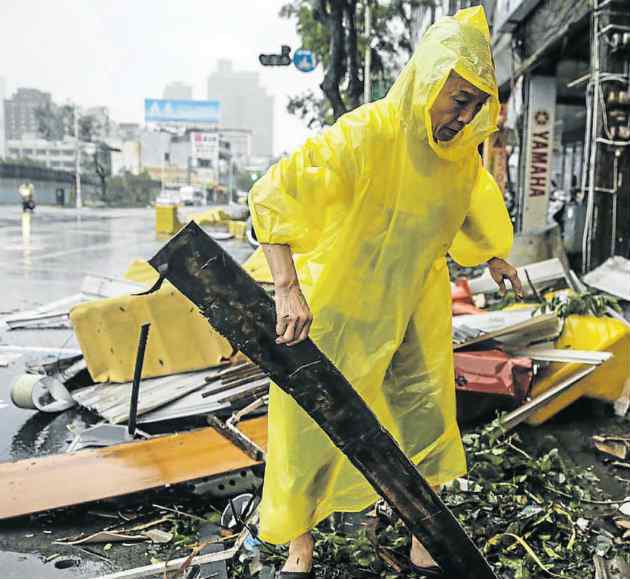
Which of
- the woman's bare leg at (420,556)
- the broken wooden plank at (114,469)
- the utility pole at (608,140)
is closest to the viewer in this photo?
the woman's bare leg at (420,556)

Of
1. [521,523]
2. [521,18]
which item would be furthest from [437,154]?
[521,18]

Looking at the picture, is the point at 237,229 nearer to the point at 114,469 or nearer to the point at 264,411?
the point at 264,411

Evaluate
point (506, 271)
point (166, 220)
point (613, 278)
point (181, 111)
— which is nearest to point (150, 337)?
point (506, 271)

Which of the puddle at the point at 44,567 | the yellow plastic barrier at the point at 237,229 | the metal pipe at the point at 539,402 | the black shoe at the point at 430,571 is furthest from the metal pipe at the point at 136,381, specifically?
the yellow plastic barrier at the point at 237,229

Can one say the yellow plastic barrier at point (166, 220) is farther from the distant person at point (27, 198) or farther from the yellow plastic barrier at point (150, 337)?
the yellow plastic barrier at point (150, 337)

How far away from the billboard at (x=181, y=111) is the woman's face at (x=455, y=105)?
244 feet

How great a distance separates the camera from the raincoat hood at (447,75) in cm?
213

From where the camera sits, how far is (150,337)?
16.6 ft

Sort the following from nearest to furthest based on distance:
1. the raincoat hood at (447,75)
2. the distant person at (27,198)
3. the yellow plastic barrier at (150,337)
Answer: the raincoat hood at (447,75)
the yellow plastic barrier at (150,337)
the distant person at (27,198)

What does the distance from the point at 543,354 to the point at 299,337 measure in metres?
2.82

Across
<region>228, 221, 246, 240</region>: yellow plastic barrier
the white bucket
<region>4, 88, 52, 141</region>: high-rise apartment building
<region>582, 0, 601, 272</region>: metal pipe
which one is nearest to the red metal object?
the white bucket

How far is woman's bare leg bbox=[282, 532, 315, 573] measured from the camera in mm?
2619

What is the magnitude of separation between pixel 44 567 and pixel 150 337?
7.60ft

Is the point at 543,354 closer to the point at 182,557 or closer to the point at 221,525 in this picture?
the point at 221,525
